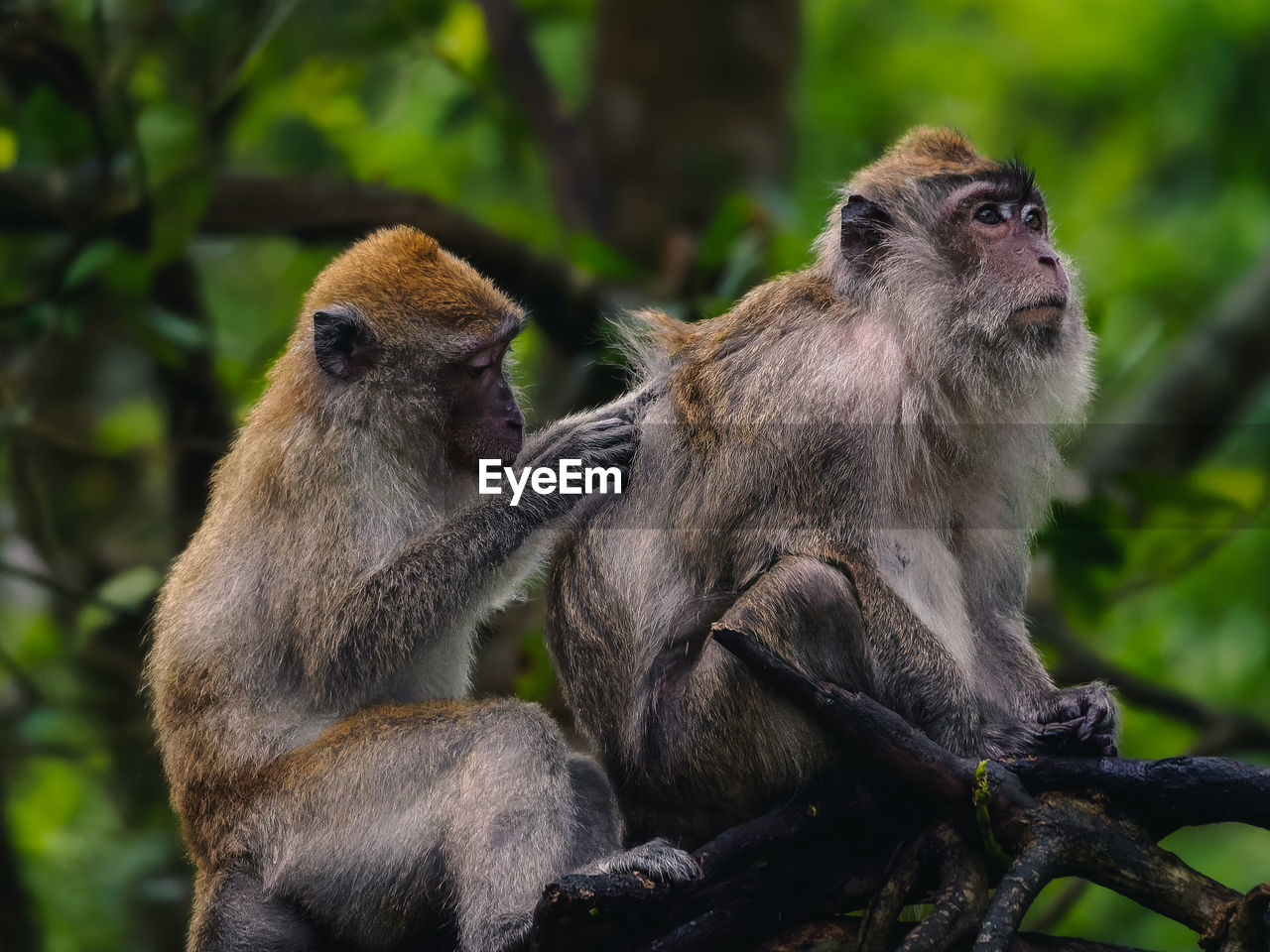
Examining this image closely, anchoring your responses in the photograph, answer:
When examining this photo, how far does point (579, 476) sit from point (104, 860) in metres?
6.77

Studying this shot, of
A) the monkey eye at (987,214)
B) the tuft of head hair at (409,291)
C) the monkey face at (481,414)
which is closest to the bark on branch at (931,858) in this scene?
the monkey face at (481,414)

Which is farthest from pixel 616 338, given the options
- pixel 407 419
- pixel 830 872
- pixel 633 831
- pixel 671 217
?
pixel 671 217

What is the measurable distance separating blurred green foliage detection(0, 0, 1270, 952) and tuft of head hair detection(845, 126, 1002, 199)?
0.91 metres

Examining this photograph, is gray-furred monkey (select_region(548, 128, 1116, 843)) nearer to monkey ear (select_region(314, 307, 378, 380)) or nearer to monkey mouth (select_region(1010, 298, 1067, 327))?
monkey mouth (select_region(1010, 298, 1067, 327))

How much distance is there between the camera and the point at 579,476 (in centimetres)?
540

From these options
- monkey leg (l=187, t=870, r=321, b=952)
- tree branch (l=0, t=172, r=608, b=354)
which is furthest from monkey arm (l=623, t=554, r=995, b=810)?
tree branch (l=0, t=172, r=608, b=354)

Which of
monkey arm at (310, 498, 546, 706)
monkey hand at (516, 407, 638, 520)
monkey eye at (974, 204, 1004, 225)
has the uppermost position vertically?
monkey eye at (974, 204, 1004, 225)

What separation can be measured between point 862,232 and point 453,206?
4.22 metres

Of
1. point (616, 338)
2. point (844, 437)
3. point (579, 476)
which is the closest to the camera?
point (844, 437)

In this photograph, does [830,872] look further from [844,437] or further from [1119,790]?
[844,437]

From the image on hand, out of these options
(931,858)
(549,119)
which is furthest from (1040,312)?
(549,119)

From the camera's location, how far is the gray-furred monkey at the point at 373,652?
15.9 feet

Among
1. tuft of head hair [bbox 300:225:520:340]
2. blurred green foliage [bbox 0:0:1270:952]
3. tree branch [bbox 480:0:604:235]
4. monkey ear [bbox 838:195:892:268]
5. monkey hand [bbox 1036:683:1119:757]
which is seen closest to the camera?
monkey hand [bbox 1036:683:1119:757]

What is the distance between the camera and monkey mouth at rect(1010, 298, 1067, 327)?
5.24 meters
